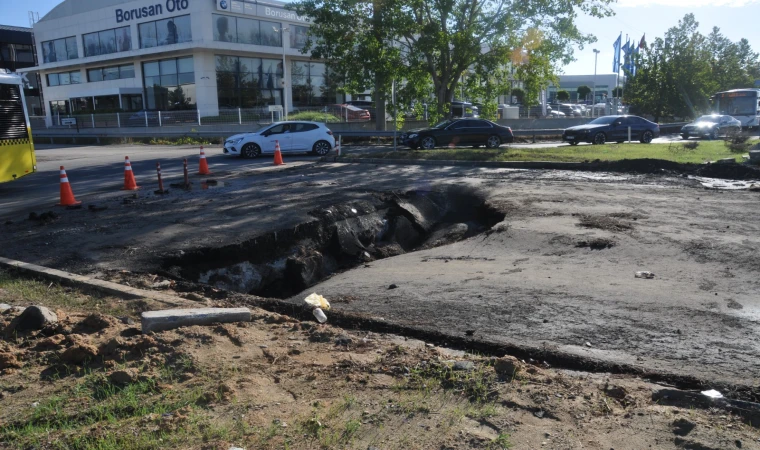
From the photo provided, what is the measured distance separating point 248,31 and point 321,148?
26.4 meters

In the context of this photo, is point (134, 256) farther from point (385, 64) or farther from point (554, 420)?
point (385, 64)

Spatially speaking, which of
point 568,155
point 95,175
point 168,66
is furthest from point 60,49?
point 568,155

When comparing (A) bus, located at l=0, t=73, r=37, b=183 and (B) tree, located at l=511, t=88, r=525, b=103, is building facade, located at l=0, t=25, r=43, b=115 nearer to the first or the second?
(B) tree, located at l=511, t=88, r=525, b=103

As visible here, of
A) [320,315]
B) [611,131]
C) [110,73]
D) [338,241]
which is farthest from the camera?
[110,73]

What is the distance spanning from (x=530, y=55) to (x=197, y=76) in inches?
1145

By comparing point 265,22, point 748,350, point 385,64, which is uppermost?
point 265,22

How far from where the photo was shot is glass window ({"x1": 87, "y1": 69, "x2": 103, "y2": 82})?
52903mm

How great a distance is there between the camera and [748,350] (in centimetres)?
457

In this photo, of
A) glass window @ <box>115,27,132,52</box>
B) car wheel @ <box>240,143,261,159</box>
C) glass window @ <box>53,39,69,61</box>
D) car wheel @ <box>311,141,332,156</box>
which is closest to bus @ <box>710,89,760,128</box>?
car wheel @ <box>311,141,332,156</box>

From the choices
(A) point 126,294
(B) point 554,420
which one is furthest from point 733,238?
(A) point 126,294

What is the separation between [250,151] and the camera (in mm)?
23297

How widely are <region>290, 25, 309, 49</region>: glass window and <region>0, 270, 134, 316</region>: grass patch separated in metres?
45.1

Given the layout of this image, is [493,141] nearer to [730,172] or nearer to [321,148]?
[321,148]

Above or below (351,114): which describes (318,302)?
below
